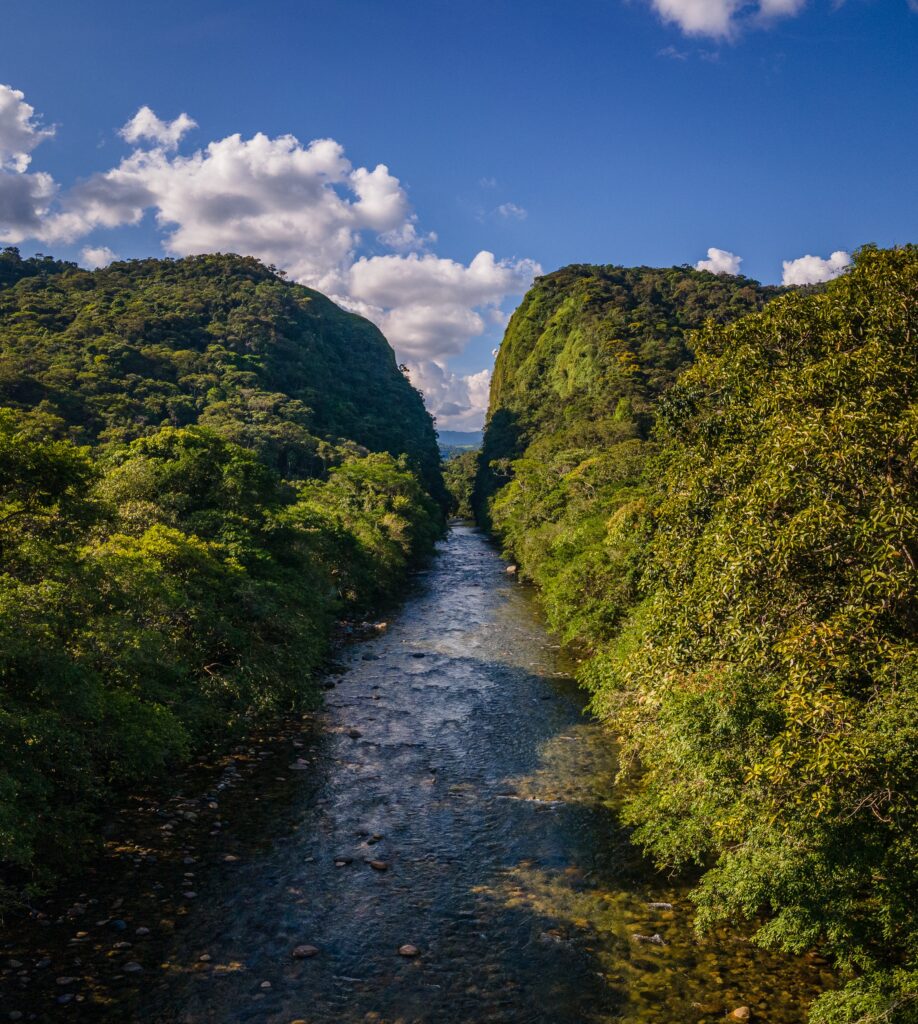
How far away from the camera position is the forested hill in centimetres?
6950

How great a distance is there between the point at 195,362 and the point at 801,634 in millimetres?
95317

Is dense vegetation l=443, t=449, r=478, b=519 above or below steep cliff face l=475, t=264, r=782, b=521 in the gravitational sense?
below

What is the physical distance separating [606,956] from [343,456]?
7665cm

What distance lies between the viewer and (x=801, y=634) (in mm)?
11031

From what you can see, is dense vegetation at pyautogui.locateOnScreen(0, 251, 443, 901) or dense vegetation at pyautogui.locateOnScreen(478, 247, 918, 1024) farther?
dense vegetation at pyautogui.locateOnScreen(0, 251, 443, 901)

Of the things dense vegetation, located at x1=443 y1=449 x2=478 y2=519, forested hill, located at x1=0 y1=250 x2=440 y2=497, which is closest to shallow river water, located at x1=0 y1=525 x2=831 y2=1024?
forested hill, located at x1=0 y1=250 x2=440 y2=497

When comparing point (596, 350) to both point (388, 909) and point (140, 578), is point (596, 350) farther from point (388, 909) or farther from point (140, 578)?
point (388, 909)

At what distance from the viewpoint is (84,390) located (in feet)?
230

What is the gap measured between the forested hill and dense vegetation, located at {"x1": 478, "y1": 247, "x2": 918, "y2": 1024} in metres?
57.5

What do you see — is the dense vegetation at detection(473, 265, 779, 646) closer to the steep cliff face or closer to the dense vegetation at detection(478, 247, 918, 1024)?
the steep cliff face

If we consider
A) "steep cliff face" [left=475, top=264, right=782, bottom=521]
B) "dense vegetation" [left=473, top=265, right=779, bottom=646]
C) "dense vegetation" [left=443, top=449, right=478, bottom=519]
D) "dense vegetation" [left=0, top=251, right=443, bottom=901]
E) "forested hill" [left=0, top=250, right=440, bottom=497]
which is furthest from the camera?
"dense vegetation" [left=443, top=449, right=478, bottom=519]

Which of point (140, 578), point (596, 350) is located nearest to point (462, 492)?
point (596, 350)

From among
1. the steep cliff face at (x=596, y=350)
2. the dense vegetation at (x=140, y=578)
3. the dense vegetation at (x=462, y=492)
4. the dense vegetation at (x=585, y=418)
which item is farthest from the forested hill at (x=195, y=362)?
the dense vegetation at (x=585, y=418)

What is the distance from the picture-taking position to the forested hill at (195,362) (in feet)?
228
